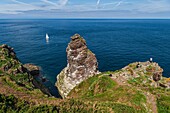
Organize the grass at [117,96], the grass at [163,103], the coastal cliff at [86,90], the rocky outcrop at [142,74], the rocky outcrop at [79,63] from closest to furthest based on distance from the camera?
the coastal cliff at [86,90], the grass at [117,96], the grass at [163,103], the rocky outcrop at [142,74], the rocky outcrop at [79,63]

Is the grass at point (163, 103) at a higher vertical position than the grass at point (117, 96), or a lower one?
lower

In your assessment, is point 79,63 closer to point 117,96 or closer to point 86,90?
point 86,90

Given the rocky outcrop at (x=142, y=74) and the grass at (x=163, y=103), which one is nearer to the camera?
the grass at (x=163, y=103)

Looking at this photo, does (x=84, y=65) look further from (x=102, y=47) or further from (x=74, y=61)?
(x=102, y=47)

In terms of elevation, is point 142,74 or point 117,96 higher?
point 142,74

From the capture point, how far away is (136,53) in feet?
388

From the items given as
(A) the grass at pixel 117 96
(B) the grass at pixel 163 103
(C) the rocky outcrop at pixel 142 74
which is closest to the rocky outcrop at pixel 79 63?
(A) the grass at pixel 117 96

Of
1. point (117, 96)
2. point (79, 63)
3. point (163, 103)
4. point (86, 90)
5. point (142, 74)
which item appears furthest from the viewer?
point (79, 63)

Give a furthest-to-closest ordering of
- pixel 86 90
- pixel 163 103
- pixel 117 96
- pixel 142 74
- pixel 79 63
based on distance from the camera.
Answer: pixel 79 63
pixel 142 74
pixel 86 90
pixel 117 96
pixel 163 103

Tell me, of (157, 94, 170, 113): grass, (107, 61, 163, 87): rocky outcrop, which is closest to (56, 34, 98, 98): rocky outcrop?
(107, 61, 163, 87): rocky outcrop

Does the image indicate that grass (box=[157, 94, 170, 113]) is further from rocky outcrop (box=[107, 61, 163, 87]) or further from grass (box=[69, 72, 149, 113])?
rocky outcrop (box=[107, 61, 163, 87])

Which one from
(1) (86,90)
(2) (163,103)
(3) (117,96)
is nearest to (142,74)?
(2) (163,103)

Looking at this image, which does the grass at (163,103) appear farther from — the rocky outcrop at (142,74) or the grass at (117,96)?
the rocky outcrop at (142,74)

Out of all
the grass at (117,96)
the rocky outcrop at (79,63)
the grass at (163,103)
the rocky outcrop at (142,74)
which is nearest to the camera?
the grass at (117,96)
